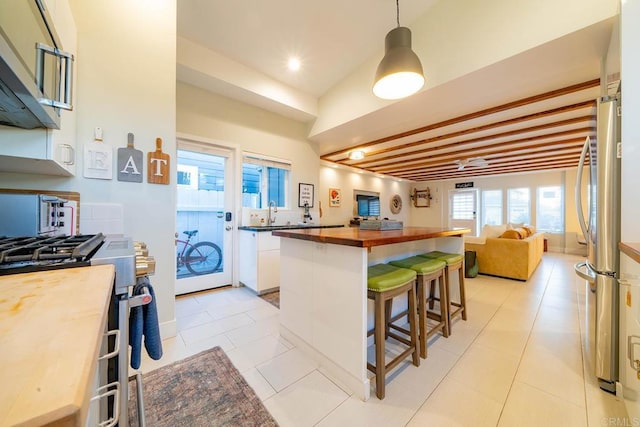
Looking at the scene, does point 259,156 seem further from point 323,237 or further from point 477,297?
point 477,297

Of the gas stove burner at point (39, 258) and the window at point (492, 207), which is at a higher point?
the window at point (492, 207)

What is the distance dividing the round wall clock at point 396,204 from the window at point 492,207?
2691 millimetres

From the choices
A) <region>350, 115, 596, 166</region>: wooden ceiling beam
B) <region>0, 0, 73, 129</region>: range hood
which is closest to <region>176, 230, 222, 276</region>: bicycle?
<region>0, 0, 73, 129</region>: range hood

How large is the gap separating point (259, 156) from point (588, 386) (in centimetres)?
384

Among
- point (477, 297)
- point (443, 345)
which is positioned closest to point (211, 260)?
point (443, 345)

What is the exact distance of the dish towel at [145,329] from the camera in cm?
100

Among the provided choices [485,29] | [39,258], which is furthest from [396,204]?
[39,258]

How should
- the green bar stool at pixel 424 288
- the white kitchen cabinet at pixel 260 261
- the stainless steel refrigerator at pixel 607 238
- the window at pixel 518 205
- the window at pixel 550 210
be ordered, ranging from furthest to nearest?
1. the window at pixel 518 205
2. the window at pixel 550 210
3. the white kitchen cabinet at pixel 260 261
4. the green bar stool at pixel 424 288
5. the stainless steel refrigerator at pixel 607 238

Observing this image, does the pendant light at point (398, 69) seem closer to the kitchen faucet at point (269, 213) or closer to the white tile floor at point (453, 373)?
the white tile floor at point (453, 373)

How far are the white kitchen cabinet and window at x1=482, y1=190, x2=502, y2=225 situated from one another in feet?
25.2

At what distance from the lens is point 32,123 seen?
1.17 meters

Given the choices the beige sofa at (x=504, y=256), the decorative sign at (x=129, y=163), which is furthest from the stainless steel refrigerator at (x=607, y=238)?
the decorative sign at (x=129, y=163)

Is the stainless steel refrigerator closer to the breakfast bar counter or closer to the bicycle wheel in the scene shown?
the breakfast bar counter

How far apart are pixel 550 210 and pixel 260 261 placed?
836 cm
